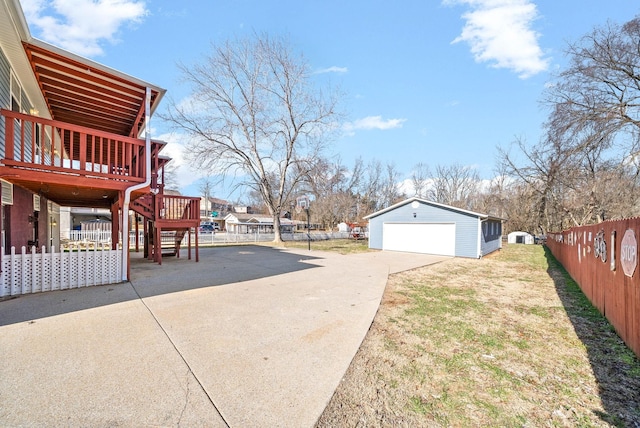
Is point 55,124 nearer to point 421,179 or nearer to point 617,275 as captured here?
point 617,275

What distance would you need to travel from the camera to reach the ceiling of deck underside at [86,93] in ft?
19.0

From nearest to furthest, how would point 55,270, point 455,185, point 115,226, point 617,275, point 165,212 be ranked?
point 617,275 < point 55,270 < point 115,226 < point 165,212 < point 455,185

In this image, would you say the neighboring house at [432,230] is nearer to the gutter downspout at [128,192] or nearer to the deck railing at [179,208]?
the deck railing at [179,208]

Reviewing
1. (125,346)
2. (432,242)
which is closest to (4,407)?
(125,346)

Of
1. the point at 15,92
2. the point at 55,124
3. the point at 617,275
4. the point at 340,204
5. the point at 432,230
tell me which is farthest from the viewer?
the point at 340,204

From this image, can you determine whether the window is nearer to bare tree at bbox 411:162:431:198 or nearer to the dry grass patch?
the dry grass patch

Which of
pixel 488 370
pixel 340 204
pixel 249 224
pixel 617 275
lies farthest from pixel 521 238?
pixel 249 224

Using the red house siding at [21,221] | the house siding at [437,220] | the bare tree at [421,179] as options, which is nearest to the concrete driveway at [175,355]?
the red house siding at [21,221]

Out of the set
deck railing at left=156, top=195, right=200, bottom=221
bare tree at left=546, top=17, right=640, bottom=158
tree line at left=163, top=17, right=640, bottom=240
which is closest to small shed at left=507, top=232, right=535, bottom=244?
tree line at left=163, top=17, right=640, bottom=240

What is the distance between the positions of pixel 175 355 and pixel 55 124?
17.2 feet

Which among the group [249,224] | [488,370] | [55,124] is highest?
[55,124]

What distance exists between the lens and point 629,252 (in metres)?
3.49

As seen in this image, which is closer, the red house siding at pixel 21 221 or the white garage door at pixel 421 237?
the red house siding at pixel 21 221

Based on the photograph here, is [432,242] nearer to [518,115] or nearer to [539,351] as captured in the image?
[518,115]
